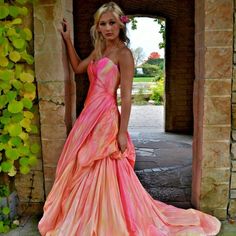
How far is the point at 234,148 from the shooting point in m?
2.94

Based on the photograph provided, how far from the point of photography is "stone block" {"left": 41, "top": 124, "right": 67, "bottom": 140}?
9.70ft

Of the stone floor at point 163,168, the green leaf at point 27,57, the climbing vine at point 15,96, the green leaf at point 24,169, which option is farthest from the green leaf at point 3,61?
the stone floor at point 163,168

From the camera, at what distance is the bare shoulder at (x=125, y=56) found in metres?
2.55

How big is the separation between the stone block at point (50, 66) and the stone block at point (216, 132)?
120cm

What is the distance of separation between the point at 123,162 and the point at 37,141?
78cm

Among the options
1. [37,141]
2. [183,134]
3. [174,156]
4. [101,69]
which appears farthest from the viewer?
[183,134]

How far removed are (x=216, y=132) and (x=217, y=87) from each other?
357mm

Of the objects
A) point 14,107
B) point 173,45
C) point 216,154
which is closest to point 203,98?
point 216,154

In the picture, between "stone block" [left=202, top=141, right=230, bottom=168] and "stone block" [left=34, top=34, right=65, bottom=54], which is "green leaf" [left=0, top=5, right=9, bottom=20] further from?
"stone block" [left=202, top=141, right=230, bottom=168]

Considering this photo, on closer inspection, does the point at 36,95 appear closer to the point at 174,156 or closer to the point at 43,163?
the point at 43,163

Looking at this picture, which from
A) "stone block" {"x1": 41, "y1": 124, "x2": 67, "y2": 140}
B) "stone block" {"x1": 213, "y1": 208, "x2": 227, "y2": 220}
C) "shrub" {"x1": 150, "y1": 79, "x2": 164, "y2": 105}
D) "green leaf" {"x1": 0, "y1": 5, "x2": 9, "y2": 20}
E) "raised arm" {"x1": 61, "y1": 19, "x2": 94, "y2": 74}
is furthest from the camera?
"shrub" {"x1": 150, "y1": 79, "x2": 164, "y2": 105}

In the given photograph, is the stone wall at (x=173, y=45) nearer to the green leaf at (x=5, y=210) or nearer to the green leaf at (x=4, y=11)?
the green leaf at (x=5, y=210)

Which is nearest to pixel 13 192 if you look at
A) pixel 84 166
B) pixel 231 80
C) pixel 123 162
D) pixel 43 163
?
pixel 43 163

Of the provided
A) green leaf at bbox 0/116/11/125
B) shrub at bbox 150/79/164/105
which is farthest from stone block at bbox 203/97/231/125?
shrub at bbox 150/79/164/105
